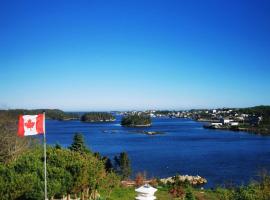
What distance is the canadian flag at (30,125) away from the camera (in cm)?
1252

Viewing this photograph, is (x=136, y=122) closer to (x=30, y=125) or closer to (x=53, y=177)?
(x=53, y=177)

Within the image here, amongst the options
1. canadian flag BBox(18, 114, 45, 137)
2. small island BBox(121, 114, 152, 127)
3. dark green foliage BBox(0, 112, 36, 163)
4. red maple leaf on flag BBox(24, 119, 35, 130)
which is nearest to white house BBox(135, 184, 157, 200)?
canadian flag BBox(18, 114, 45, 137)

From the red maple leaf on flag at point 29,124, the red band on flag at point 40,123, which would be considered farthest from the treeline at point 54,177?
the red maple leaf on flag at point 29,124

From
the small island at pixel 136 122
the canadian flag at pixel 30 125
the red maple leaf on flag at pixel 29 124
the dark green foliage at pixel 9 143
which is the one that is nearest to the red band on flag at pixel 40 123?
the canadian flag at pixel 30 125

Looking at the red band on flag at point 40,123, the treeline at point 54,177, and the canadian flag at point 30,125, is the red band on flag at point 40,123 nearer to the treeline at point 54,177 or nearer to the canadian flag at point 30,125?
the canadian flag at point 30,125

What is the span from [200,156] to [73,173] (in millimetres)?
42740

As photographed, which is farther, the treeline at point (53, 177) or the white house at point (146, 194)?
the white house at point (146, 194)

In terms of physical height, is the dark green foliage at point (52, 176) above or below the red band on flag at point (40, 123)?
below

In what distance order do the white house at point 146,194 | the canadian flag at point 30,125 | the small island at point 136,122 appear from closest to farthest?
the canadian flag at point 30,125
the white house at point 146,194
the small island at point 136,122

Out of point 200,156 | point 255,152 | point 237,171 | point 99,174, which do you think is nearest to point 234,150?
point 255,152

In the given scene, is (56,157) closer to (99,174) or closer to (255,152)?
(99,174)

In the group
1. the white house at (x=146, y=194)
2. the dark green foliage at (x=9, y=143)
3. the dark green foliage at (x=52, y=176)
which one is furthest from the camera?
the dark green foliage at (x=9, y=143)

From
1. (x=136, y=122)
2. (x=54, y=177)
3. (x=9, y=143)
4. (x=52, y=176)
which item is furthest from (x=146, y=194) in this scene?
(x=136, y=122)

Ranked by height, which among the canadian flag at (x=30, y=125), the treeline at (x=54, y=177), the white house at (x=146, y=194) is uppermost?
the canadian flag at (x=30, y=125)
